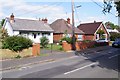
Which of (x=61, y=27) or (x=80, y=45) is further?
(x=61, y=27)

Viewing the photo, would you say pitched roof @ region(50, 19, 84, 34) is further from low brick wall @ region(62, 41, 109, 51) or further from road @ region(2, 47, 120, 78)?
road @ region(2, 47, 120, 78)

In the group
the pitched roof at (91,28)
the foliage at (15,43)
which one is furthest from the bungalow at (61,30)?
the foliage at (15,43)

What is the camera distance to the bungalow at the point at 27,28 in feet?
135

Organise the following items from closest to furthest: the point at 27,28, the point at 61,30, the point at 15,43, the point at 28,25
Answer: the point at 15,43 → the point at 27,28 → the point at 28,25 → the point at 61,30

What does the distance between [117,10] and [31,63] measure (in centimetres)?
772

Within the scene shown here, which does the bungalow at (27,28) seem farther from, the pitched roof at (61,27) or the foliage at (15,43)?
the foliage at (15,43)

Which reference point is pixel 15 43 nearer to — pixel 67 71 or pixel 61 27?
pixel 67 71

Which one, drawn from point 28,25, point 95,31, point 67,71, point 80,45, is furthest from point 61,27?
point 67,71

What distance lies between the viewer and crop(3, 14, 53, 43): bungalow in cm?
4100

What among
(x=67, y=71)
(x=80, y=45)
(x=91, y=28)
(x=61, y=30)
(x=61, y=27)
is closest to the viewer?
(x=67, y=71)

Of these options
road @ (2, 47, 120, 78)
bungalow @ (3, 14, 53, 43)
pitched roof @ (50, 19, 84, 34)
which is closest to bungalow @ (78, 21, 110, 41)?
pitched roof @ (50, 19, 84, 34)

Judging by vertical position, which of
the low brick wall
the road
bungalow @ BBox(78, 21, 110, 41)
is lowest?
the road

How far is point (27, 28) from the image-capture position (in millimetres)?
42375

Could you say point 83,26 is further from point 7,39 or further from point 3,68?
point 3,68
